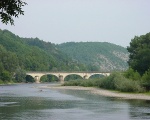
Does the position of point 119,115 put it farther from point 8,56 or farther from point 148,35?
point 8,56

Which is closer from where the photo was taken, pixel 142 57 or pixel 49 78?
pixel 142 57

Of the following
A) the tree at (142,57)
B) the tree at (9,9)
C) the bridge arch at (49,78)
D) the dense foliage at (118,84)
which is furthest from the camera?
the bridge arch at (49,78)

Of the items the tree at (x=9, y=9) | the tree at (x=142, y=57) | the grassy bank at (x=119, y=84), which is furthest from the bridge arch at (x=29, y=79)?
the tree at (x=9, y=9)

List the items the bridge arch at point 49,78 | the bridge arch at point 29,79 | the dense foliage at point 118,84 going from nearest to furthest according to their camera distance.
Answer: the dense foliage at point 118,84, the bridge arch at point 29,79, the bridge arch at point 49,78

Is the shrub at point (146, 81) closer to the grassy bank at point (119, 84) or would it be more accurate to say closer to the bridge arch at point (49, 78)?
the grassy bank at point (119, 84)

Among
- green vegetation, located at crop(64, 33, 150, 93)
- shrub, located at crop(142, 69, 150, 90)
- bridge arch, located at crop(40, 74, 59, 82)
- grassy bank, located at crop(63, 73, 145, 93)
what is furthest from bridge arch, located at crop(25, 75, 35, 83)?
shrub, located at crop(142, 69, 150, 90)

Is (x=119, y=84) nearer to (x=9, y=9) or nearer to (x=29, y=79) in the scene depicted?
(x=9, y=9)

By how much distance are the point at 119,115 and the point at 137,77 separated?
41590 mm

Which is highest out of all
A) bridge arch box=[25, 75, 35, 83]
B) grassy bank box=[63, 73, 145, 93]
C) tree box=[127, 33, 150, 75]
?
tree box=[127, 33, 150, 75]

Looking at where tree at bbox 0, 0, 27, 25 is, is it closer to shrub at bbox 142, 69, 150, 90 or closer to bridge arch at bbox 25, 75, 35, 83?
shrub at bbox 142, 69, 150, 90

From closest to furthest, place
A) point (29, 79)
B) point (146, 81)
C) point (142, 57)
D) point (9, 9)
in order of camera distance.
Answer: point (9, 9)
point (146, 81)
point (142, 57)
point (29, 79)

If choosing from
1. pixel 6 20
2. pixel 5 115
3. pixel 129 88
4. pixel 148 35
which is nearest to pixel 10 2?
pixel 6 20

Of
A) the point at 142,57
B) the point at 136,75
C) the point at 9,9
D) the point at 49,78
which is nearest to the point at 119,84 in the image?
the point at 136,75

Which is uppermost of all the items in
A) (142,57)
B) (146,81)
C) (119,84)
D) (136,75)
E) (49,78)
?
(142,57)
